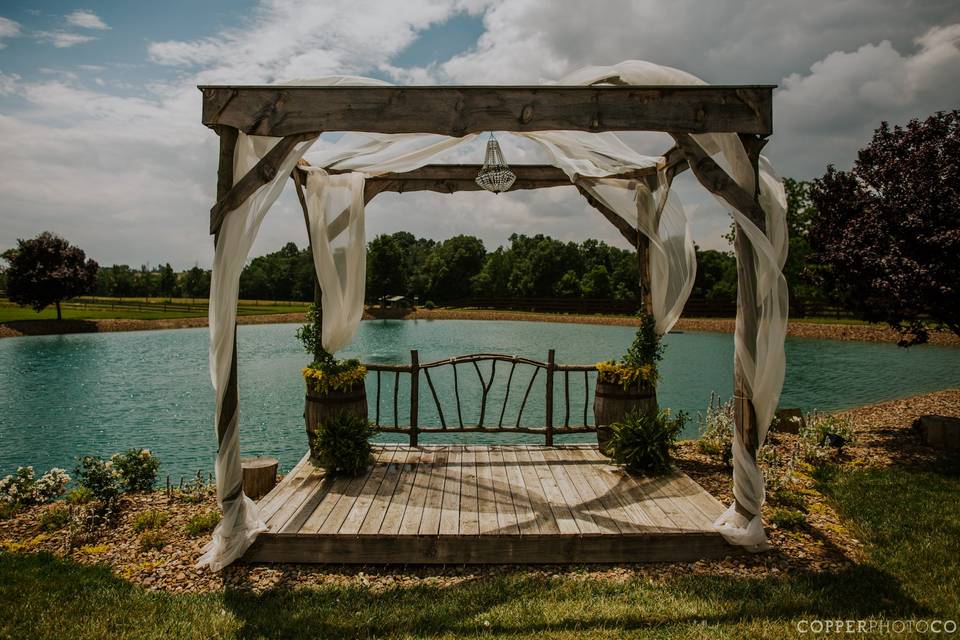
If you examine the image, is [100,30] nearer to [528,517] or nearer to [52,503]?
[52,503]

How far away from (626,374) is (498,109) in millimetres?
2962

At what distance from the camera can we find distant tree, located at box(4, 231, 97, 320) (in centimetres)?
2691

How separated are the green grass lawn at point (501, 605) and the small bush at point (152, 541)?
40 centimetres

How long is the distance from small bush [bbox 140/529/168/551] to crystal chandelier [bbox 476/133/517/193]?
163 inches

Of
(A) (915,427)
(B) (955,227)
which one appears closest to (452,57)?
→ (B) (955,227)

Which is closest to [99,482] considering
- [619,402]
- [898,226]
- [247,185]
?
[247,185]

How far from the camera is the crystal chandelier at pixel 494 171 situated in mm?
5535

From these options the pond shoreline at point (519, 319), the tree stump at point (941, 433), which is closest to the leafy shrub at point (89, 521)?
the tree stump at point (941, 433)

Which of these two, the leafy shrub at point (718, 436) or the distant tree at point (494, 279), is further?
the distant tree at point (494, 279)

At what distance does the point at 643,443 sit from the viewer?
5.25 meters

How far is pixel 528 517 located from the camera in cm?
422

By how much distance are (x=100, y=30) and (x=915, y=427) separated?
436 inches

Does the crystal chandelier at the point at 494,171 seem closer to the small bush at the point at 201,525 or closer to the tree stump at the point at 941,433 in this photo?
the small bush at the point at 201,525

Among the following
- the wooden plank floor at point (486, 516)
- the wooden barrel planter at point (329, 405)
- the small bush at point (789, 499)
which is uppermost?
the wooden barrel planter at point (329, 405)
